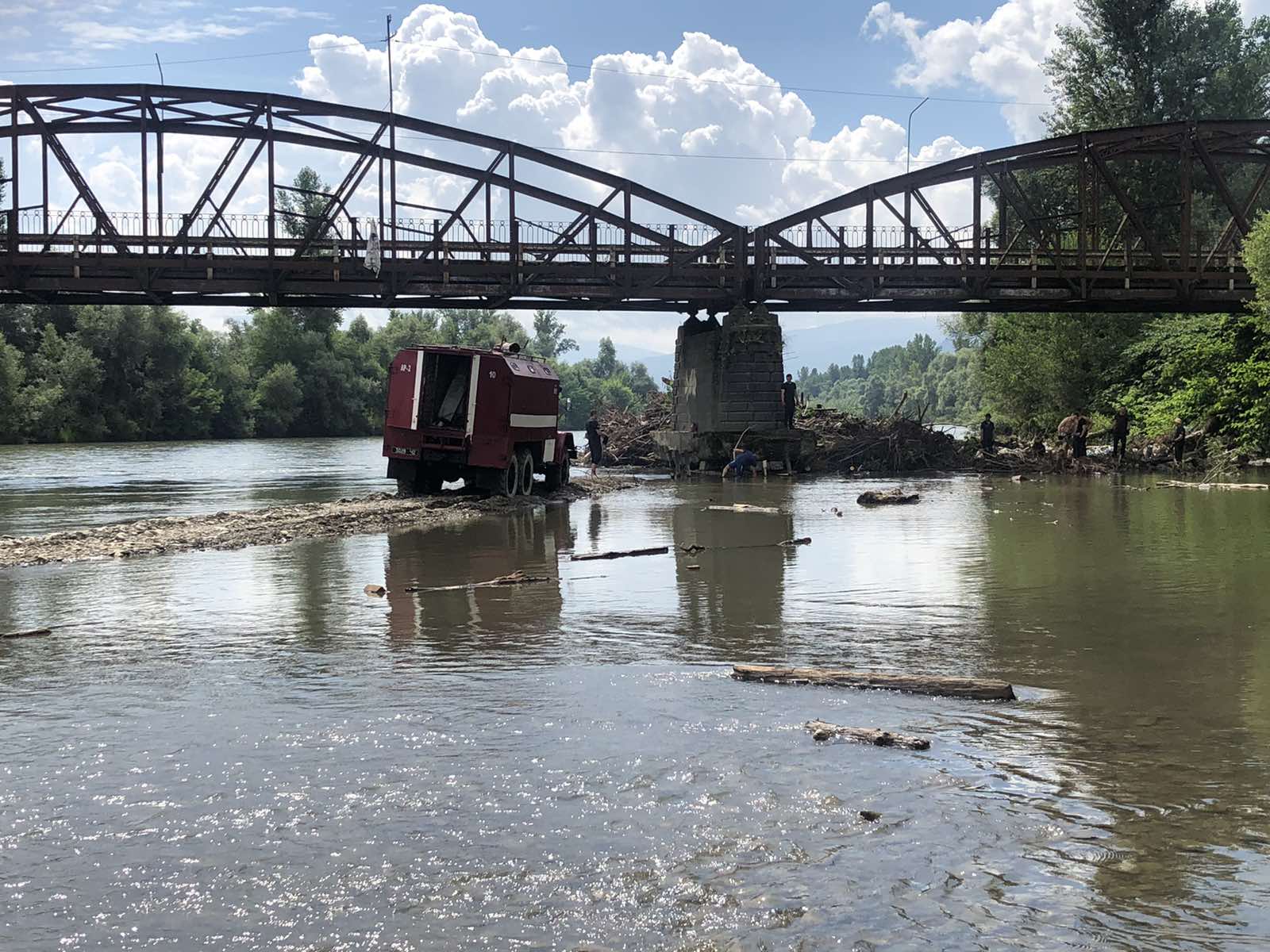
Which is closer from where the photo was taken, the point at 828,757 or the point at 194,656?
the point at 828,757

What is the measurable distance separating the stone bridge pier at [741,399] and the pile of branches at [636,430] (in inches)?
171

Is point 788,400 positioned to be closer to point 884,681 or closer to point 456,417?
point 456,417

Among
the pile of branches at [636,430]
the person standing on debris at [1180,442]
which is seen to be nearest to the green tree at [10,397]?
the pile of branches at [636,430]

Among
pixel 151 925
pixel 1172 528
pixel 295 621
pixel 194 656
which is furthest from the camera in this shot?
pixel 1172 528

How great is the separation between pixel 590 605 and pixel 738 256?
31616 millimetres

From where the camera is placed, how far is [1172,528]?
788 inches

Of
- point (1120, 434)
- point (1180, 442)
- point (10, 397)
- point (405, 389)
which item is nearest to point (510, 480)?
point (405, 389)

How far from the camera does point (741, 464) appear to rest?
123 ft

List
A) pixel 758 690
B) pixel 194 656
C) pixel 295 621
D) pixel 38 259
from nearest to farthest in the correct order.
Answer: pixel 758 690 < pixel 194 656 < pixel 295 621 < pixel 38 259

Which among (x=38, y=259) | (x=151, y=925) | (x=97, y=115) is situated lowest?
(x=151, y=925)

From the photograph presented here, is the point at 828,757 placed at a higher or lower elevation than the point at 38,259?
lower

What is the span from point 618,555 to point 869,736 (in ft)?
32.3

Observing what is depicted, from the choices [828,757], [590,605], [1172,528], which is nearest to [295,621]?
[590,605]

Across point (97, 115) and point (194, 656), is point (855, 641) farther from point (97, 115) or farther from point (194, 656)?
point (97, 115)
